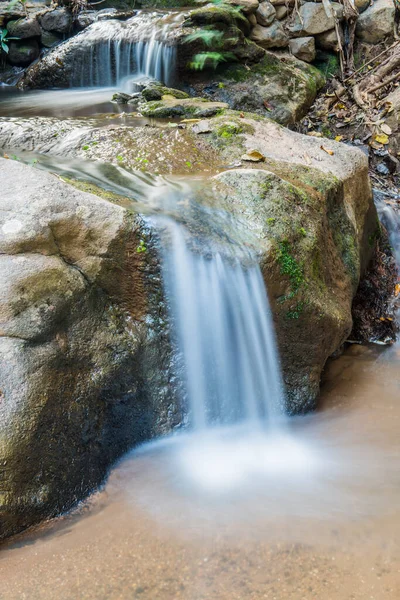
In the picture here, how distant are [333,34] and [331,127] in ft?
7.59

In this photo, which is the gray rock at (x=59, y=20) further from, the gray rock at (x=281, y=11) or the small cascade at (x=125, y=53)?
the gray rock at (x=281, y=11)

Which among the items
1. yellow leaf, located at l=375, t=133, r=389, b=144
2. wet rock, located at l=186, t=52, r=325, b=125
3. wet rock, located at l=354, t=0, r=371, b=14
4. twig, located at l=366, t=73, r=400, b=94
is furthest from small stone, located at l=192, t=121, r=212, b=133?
wet rock, located at l=354, t=0, r=371, b=14

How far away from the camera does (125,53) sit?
869cm

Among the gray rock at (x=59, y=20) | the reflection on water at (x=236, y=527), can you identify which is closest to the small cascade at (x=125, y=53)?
the gray rock at (x=59, y=20)

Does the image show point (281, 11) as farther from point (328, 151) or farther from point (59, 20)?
point (328, 151)

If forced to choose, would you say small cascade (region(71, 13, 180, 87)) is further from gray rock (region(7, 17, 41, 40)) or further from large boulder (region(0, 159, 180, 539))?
large boulder (region(0, 159, 180, 539))

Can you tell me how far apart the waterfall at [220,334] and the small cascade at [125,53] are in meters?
5.82

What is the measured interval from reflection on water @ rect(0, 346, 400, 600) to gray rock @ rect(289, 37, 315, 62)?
7.36 metres

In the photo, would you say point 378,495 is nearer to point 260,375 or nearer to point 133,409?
point 260,375

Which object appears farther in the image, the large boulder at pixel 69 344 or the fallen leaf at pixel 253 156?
the fallen leaf at pixel 253 156

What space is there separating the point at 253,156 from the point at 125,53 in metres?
5.17

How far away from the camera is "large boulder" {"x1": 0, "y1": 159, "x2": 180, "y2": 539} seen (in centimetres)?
264

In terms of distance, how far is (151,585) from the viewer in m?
2.31

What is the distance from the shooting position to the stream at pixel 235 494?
7.65 ft
